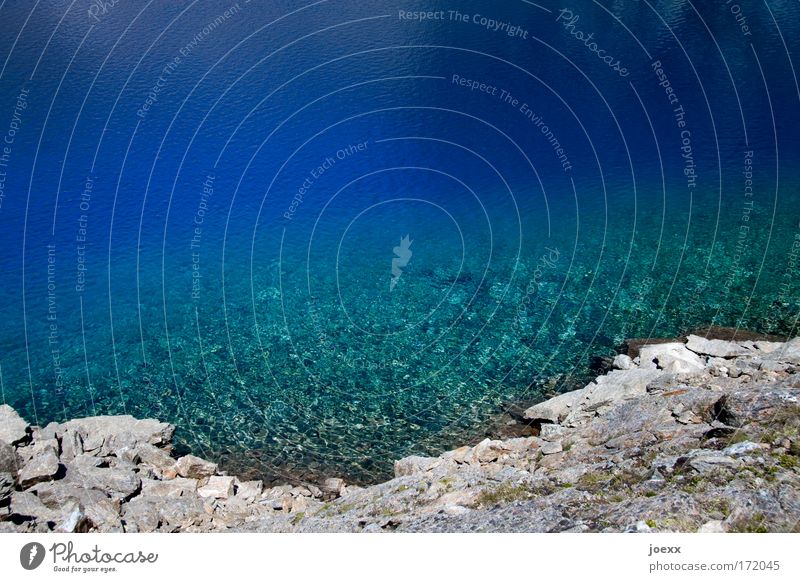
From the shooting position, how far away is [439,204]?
982 inches

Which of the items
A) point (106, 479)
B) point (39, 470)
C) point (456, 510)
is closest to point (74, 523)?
point (106, 479)

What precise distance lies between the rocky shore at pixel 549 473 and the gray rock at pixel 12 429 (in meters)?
0.03

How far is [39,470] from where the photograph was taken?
1092cm

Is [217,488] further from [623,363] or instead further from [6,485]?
[623,363]

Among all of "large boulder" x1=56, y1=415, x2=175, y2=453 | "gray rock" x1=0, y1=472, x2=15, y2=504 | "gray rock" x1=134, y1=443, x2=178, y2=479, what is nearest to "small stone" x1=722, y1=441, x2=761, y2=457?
"gray rock" x1=134, y1=443, x2=178, y2=479

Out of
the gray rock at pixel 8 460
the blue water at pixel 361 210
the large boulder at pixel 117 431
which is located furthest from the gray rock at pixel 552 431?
the gray rock at pixel 8 460

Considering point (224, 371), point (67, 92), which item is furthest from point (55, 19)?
point (224, 371)

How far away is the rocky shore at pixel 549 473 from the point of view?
688 centimetres

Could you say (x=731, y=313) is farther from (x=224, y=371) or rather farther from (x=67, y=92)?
(x=67, y=92)

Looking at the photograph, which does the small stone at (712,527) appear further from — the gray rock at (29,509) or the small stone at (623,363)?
the gray rock at (29,509)

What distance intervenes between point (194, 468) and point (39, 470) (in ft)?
9.42

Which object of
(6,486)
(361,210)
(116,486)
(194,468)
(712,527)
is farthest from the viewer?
(361,210)

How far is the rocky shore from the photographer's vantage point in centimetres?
688
